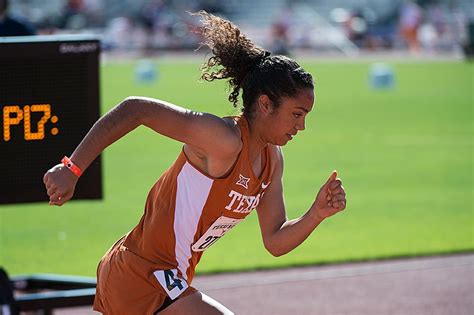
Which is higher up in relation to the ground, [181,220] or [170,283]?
[181,220]

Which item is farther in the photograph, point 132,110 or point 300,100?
point 300,100

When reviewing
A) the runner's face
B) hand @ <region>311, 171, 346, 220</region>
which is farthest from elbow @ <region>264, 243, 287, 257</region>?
the runner's face

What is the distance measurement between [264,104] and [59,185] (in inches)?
43.2

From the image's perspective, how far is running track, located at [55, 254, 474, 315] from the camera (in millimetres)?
8477

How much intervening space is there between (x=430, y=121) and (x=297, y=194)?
9.45 m

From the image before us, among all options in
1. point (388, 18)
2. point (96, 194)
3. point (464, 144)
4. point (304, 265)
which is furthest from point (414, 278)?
point (388, 18)

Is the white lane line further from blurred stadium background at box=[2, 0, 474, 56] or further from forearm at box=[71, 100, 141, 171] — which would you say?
blurred stadium background at box=[2, 0, 474, 56]

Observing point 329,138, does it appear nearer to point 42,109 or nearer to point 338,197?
point 42,109

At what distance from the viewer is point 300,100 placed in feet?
16.2

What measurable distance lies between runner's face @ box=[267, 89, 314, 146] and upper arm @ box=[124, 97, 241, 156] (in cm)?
25

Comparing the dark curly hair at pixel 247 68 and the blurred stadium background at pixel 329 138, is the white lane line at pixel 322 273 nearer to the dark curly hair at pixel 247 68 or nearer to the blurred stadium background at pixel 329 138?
the blurred stadium background at pixel 329 138

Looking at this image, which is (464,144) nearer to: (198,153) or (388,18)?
(198,153)

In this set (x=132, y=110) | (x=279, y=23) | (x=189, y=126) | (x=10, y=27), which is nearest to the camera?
(x=132, y=110)

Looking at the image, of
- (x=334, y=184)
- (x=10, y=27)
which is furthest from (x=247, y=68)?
(x=10, y=27)
